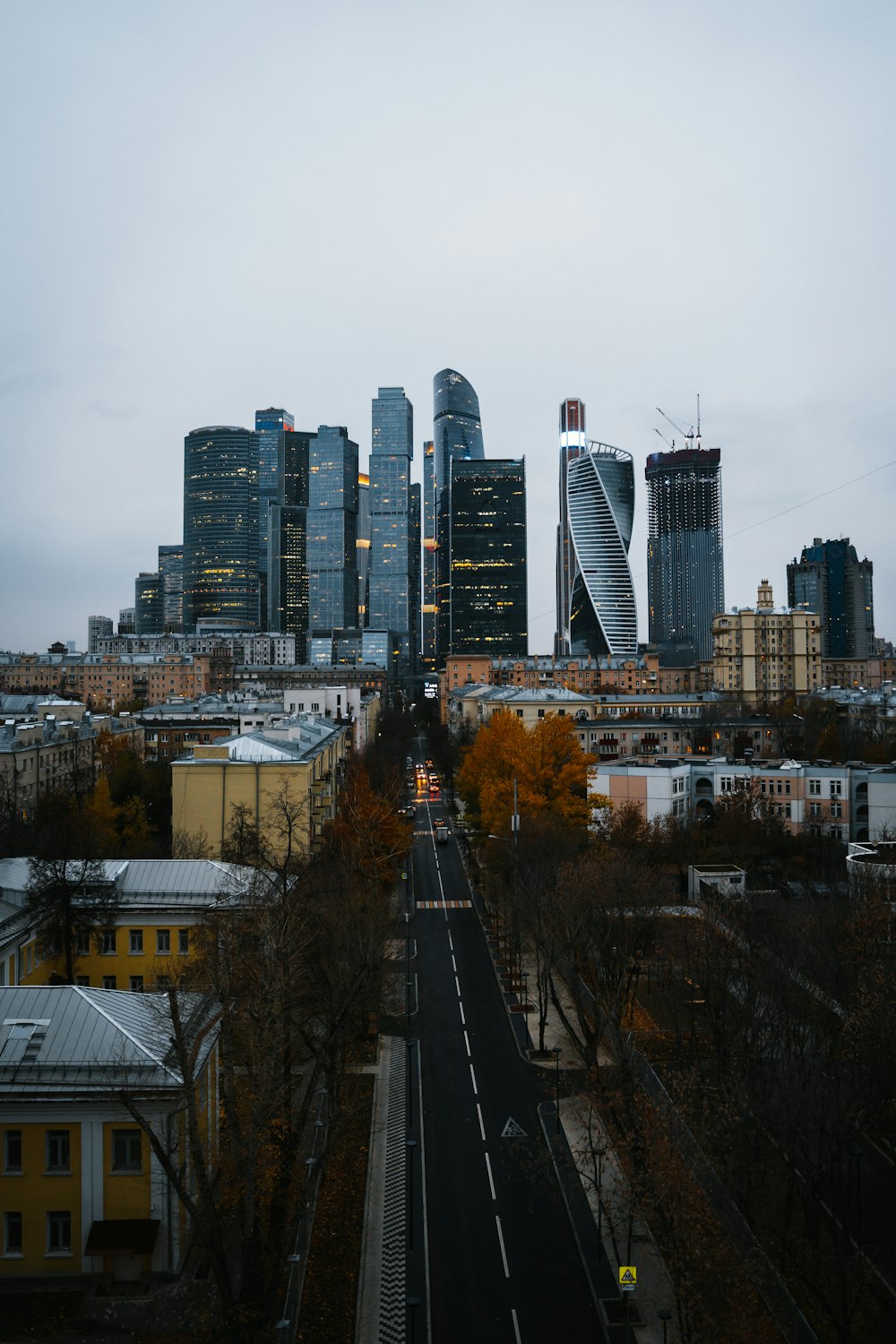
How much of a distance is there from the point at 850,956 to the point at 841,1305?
12.9m

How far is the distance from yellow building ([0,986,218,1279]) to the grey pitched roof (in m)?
0.03

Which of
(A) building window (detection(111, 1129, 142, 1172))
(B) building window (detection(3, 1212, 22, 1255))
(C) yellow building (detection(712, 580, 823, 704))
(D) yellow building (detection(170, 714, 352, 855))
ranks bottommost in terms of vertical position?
(B) building window (detection(3, 1212, 22, 1255))

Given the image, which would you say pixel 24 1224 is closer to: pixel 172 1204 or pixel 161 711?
pixel 172 1204

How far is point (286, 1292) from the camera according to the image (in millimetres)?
18547

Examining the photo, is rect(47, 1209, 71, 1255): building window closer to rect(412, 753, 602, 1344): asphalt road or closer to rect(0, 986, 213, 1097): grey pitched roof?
rect(0, 986, 213, 1097): grey pitched roof

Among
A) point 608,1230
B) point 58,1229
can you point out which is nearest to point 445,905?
point 608,1230

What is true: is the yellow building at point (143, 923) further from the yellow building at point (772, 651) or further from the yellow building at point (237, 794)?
the yellow building at point (772, 651)

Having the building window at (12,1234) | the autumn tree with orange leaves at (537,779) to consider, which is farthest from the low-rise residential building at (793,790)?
the building window at (12,1234)

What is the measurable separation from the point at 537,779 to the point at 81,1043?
34.6 meters

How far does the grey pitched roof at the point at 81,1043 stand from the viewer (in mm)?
18688

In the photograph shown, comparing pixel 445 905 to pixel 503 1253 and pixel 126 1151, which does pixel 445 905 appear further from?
pixel 126 1151

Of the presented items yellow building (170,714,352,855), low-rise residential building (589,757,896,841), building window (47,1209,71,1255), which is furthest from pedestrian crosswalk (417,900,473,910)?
building window (47,1209,71,1255)

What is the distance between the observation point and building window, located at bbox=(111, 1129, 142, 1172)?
62.4 feet

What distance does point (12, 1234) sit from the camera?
18875 millimetres
